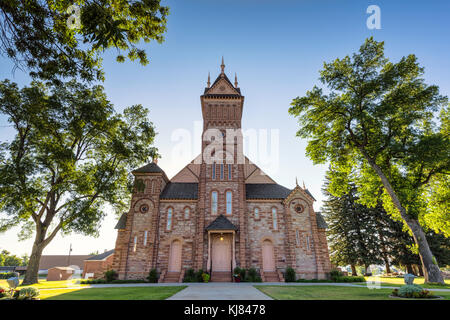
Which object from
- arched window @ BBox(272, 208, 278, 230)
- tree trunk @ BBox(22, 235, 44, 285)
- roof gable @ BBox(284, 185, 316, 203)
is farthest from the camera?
roof gable @ BBox(284, 185, 316, 203)

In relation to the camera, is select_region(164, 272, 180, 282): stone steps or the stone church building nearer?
select_region(164, 272, 180, 282): stone steps

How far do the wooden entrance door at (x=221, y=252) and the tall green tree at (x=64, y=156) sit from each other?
11.0m

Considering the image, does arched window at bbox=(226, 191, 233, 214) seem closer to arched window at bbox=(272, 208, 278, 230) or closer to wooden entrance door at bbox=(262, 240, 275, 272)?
arched window at bbox=(272, 208, 278, 230)

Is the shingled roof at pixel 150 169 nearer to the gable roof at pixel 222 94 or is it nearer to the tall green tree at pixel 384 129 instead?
the gable roof at pixel 222 94

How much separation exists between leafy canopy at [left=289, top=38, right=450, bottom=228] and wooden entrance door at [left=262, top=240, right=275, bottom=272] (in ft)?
29.4

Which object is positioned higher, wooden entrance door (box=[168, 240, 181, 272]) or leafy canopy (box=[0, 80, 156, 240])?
leafy canopy (box=[0, 80, 156, 240])

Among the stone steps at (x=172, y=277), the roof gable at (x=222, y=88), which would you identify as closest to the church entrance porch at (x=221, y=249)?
the stone steps at (x=172, y=277)

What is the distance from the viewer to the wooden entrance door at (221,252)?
Result: 74.5 feet

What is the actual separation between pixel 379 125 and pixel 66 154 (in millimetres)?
25538

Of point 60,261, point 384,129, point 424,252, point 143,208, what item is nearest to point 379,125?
point 384,129

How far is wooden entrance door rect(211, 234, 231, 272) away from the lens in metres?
22.7

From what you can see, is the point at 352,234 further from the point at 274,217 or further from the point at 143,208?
the point at 143,208

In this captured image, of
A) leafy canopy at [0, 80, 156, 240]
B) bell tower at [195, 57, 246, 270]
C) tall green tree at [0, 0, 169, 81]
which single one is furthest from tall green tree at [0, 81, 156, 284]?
tall green tree at [0, 0, 169, 81]

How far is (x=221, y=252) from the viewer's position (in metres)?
23.3
